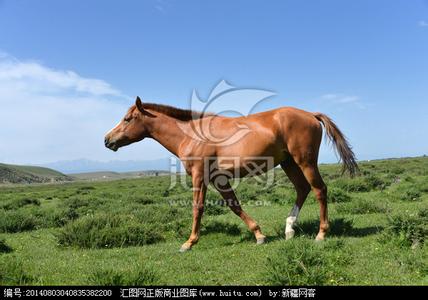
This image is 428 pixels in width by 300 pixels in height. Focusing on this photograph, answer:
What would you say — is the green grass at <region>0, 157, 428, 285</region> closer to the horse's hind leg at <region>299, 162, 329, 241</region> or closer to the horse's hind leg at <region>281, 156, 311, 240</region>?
the horse's hind leg at <region>299, 162, 329, 241</region>

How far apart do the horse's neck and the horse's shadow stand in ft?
8.42

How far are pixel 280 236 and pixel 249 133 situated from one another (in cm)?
245

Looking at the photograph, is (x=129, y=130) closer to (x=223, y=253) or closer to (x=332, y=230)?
(x=223, y=253)

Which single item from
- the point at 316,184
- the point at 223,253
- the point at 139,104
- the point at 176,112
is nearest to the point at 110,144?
the point at 139,104

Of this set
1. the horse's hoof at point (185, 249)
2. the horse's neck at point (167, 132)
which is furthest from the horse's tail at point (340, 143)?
the horse's hoof at point (185, 249)

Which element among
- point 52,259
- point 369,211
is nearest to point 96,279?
point 52,259

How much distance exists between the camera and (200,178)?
738cm

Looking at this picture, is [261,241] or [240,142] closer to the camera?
[261,241]

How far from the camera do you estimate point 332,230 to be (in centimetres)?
790

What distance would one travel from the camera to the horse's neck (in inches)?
315

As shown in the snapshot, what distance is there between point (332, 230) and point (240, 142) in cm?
282

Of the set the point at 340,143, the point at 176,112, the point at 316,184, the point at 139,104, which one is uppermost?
the point at 139,104

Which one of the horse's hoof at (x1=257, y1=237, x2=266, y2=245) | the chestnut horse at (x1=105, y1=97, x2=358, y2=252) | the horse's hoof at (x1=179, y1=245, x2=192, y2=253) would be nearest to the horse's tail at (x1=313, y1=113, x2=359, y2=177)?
the chestnut horse at (x1=105, y1=97, x2=358, y2=252)

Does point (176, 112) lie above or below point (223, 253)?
above
